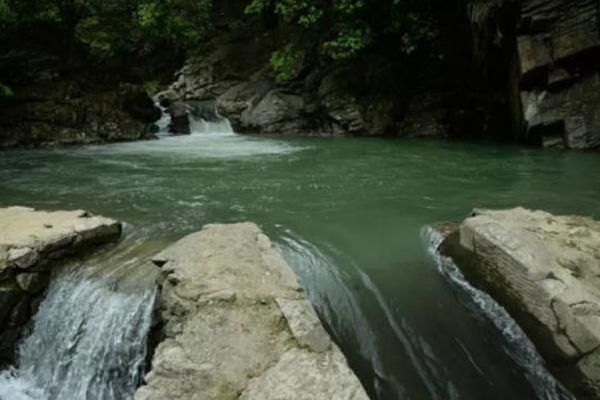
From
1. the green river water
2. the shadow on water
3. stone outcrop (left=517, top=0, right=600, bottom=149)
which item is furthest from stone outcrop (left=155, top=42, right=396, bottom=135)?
the shadow on water

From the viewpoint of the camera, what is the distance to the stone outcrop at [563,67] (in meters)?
10.5

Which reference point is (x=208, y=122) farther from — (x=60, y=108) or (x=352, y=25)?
(x=352, y=25)

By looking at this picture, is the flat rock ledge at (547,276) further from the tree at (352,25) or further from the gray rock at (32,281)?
the tree at (352,25)

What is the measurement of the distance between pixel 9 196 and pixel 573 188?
832cm

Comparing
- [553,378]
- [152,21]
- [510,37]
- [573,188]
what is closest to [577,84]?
[510,37]

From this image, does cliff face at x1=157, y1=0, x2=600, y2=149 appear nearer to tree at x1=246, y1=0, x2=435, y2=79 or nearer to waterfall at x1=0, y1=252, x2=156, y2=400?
tree at x1=246, y1=0, x2=435, y2=79

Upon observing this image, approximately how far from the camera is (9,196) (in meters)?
7.02

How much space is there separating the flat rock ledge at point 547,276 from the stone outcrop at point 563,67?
7.34 metres

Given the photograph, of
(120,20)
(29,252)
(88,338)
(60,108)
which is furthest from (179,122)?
(88,338)

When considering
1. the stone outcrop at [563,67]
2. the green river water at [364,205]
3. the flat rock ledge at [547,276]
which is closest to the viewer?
the flat rock ledge at [547,276]

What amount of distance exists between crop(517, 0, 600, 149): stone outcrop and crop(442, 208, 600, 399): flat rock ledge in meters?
7.34

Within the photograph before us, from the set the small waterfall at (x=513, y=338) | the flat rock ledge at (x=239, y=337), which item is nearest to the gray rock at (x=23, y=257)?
the flat rock ledge at (x=239, y=337)

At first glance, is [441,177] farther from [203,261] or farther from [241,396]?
[241,396]

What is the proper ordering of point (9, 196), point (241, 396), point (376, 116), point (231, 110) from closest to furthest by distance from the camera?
point (241, 396)
point (9, 196)
point (376, 116)
point (231, 110)
